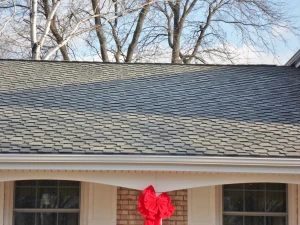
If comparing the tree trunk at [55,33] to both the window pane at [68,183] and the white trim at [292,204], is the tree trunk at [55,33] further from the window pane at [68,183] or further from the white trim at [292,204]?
the white trim at [292,204]

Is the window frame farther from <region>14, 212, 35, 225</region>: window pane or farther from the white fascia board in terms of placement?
<region>14, 212, 35, 225</region>: window pane

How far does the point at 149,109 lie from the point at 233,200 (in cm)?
215

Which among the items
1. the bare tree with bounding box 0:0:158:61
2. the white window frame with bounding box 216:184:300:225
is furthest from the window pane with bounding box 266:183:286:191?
the bare tree with bounding box 0:0:158:61

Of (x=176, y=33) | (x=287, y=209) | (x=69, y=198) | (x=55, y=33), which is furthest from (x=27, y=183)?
(x=176, y=33)

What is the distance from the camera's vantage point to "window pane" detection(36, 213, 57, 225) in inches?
441

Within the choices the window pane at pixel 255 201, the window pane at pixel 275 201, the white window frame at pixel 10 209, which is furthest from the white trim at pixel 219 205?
the white window frame at pixel 10 209

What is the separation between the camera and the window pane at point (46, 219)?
11.2 meters

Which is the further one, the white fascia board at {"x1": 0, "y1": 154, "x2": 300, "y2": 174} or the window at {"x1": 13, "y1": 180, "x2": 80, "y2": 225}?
the window at {"x1": 13, "y1": 180, "x2": 80, "y2": 225}

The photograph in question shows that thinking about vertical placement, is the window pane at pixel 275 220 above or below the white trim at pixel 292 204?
Answer: below

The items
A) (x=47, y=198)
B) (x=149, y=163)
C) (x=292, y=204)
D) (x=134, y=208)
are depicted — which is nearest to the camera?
(x=149, y=163)

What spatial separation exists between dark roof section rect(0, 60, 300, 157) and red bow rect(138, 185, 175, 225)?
2.13 feet

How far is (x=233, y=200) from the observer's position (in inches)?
446

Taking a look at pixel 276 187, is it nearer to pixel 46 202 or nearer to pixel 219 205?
pixel 219 205

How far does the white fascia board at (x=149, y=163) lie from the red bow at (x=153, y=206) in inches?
16.7
